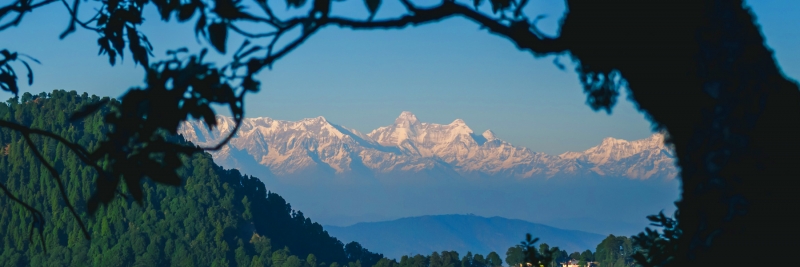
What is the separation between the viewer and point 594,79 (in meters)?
3.32

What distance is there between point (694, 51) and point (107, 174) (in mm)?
1966

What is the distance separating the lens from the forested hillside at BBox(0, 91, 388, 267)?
322 feet

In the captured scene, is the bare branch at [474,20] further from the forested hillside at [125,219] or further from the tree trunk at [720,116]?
the forested hillside at [125,219]

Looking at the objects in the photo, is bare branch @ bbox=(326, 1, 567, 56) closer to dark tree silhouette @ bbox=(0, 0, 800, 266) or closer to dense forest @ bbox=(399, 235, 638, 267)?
dark tree silhouette @ bbox=(0, 0, 800, 266)

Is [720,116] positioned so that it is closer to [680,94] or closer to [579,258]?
[680,94]

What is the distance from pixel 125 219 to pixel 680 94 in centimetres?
10732

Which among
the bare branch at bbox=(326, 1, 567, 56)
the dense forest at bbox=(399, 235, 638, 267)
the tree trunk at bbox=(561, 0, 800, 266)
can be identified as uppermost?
the dense forest at bbox=(399, 235, 638, 267)

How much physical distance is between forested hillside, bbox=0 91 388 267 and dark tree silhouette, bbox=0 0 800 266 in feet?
309

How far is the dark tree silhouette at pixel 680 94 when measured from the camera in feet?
7.69

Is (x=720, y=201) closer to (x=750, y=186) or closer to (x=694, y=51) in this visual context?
(x=750, y=186)

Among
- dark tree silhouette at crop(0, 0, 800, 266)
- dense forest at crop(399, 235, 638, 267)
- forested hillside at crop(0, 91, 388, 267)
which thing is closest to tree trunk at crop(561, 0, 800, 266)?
dark tree silhouette at crop(0, 0, 800, 266)

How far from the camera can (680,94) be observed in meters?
2.53

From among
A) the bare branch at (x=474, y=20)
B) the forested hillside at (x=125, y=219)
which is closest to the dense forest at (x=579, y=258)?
the forested hillside at (x=125, y=219)

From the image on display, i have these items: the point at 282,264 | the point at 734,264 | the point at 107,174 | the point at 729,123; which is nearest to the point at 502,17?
the point at 729,123
